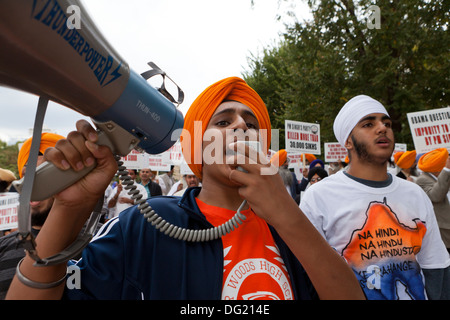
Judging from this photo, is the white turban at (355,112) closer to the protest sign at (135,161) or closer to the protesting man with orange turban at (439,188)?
the protesting man with orange turban at (439,188)

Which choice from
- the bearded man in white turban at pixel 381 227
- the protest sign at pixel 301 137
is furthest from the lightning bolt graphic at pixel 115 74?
the protest sign at pixel 301 137

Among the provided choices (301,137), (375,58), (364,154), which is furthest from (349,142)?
(375,58)

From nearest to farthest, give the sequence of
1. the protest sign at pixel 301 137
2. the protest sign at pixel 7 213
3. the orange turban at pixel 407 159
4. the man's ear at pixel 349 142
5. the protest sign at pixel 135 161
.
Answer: the man's ear at pixel 349 142
the protest sign at pixel 7 213
the orange turban at pixel 407 159
the protest sign at pixel 135 161
the protest sign at pixel 301 137

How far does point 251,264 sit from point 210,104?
0.73 meters

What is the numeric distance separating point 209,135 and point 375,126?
66.1 inches

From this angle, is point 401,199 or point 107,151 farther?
point 401,199

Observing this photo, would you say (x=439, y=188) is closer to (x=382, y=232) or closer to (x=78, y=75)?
(x=382, y=232)

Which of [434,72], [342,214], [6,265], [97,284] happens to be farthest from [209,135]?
[434,72]

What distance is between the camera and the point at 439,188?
4.39 meters

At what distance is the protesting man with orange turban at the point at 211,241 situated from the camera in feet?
3.58

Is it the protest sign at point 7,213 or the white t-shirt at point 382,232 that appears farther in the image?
the protest sign at point 7,213

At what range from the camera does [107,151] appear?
1.16 metres

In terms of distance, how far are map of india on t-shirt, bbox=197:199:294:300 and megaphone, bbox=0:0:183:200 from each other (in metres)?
0.46

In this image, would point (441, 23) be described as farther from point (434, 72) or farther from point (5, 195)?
point (5, 195)
